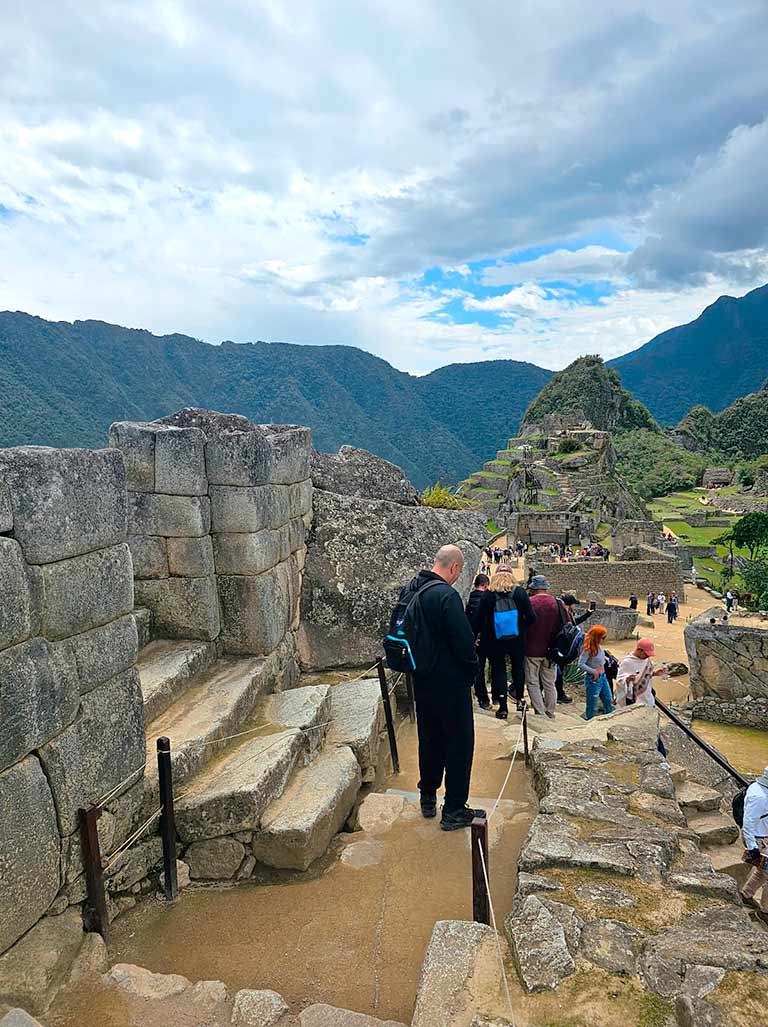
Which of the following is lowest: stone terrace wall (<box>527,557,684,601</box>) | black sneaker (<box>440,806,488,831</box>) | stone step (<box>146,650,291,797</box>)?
stone terrace wall (<box>527,557,684,601</box>)

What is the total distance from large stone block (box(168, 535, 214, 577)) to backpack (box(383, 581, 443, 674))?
1856 mm

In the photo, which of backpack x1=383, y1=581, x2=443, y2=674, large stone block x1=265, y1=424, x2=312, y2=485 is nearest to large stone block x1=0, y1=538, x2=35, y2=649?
backpack x1=383, y1=581, x2=443, y2=674

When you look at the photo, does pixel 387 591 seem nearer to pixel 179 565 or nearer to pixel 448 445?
pixel 179 565

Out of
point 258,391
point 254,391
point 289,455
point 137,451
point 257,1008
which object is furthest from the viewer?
point 254,391

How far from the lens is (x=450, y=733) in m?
4.02

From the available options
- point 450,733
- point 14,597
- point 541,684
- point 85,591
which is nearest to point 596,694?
point 541,684

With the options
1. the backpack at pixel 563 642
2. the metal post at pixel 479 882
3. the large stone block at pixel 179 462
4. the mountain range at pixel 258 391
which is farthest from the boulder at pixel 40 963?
the mountain range at pixel 258 391

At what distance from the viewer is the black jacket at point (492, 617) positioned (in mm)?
5879

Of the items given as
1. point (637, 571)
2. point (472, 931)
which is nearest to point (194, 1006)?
point (472, 931)

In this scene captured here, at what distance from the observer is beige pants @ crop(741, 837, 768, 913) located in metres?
4.19

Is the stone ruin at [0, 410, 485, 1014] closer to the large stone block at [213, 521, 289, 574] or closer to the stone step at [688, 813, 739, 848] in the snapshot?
the large stone block at [213, 521, 289, 574]

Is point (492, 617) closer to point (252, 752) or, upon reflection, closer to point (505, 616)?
point (505, 616)

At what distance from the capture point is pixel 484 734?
5.95 m

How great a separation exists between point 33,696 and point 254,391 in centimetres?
10716
